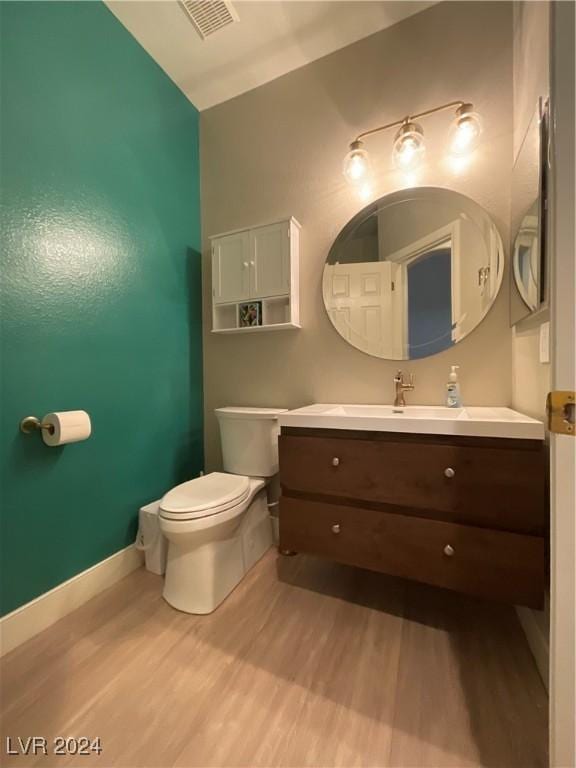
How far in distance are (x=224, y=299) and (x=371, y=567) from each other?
1622 mm

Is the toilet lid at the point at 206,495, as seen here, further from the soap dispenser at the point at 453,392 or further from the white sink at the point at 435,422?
the soap dispenser at the point at 453,392

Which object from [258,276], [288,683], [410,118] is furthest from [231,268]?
[288,683]

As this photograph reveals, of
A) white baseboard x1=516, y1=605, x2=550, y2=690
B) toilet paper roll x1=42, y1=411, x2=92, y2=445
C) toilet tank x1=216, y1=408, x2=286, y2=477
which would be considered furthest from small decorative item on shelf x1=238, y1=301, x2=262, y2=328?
white baseboard x1=516, y1=605, x2=550, y2=690

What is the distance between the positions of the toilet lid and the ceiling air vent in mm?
2388

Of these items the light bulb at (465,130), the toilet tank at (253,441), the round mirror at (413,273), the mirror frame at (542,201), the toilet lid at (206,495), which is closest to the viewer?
the mirror frame at (542,201)

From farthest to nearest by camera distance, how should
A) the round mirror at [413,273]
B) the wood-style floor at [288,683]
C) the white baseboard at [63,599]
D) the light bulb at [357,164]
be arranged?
1. the light bulb at [357,164]
2. the round mirror at [413,273]
3. the white baseboard at [63,599]
4. the wood-style floor at [288,683]

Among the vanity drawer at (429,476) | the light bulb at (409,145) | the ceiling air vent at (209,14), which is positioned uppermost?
the ceiling air vent at (209,14)

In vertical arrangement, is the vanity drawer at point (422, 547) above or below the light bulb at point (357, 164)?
below

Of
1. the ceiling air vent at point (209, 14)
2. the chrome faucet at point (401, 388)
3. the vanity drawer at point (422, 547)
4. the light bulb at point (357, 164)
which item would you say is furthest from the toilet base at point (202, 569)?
the ceiling air vent at point (209, 14)

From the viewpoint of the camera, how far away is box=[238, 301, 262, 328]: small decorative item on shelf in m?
1.86

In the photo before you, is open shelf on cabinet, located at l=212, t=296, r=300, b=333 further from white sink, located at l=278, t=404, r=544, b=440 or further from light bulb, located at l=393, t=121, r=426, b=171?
light bulb, located at l=393, t=121, r=426, b=171

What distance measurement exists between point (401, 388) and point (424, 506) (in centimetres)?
63

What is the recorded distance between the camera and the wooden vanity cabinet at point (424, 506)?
3.27 feet

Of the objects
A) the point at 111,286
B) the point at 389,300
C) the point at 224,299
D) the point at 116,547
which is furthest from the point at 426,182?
the point at 116,547
